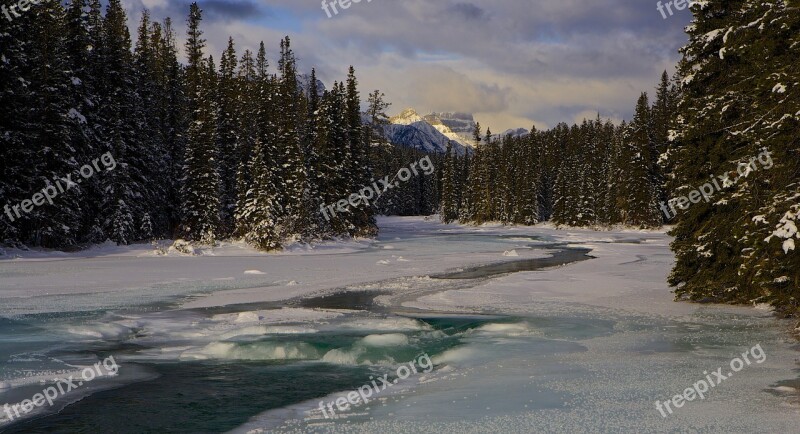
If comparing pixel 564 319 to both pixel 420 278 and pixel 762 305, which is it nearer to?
pixel 762 305

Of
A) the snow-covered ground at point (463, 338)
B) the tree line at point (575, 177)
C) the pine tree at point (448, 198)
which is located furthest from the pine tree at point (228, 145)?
the pine tree at point (448, 198)

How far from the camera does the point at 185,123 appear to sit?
5134cm

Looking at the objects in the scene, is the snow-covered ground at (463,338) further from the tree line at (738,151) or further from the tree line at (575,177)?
the tree line at (575,177)

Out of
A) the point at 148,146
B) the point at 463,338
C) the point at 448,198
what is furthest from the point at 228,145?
the point at 448,198

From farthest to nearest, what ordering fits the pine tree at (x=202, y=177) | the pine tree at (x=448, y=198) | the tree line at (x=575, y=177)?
the pine tree at (x=448, y=198) < the tree line at (x=575, y=177) < the pine tree at (x=202, y=177)

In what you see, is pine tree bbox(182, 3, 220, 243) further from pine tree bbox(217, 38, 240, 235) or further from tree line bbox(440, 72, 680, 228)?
tree line bbox(440, 72, 680, 228)

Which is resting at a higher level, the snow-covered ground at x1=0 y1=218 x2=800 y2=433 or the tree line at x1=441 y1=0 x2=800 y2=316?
the tree line at x1=441 y1=0 x2=800 y2=316

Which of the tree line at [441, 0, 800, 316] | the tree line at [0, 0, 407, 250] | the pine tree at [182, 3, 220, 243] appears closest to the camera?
the tree line at [441, 0, 800, 316]

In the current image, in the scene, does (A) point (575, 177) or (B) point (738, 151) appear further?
(A) point (575, 177)

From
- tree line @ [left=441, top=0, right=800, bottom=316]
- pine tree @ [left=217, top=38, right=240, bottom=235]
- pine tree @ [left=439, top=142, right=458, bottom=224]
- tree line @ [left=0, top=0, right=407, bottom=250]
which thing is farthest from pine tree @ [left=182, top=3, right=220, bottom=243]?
pine tree @ [left=439, top=142, right=458, bottom=224]

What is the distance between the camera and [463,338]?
13.5 meters

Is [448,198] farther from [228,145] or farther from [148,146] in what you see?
Result: [148,146]

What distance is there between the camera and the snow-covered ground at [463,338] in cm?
791

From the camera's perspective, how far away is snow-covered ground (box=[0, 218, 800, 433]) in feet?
26.0
